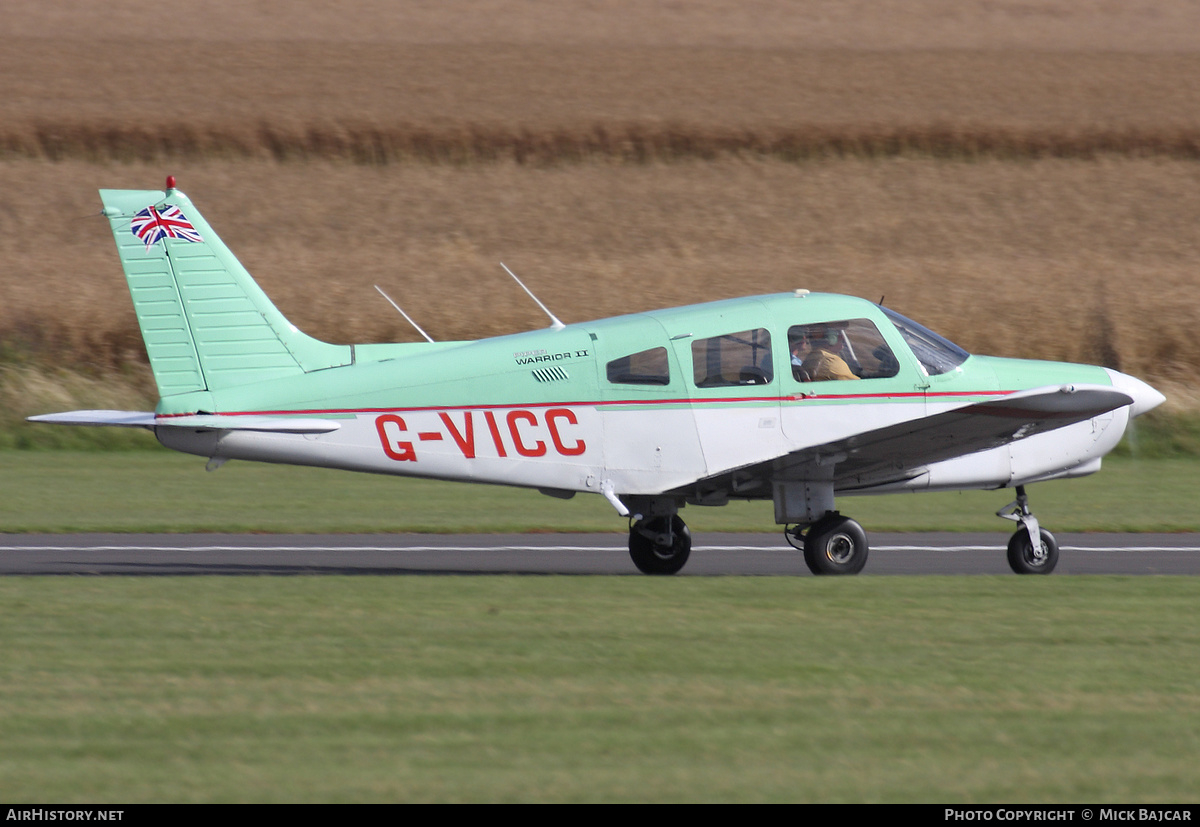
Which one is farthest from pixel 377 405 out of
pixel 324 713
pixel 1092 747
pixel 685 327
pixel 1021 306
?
pixel 1021 306

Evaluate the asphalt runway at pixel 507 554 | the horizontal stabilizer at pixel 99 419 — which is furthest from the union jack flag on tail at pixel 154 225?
the asphalt runway at pixel 507 554

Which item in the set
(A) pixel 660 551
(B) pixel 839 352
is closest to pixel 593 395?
(A) pixel 660 551

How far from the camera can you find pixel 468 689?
7359 millimetres

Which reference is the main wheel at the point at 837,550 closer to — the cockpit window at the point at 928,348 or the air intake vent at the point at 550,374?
the cockpit window at the point at 928,348

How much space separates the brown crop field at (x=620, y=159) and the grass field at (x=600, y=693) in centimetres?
1624

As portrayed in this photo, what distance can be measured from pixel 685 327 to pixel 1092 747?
5.63 meters

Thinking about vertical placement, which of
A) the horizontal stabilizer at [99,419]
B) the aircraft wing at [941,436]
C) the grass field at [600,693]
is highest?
the horizontal stabilizer at [99,419]

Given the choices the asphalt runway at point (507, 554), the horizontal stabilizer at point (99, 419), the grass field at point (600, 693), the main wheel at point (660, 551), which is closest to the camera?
the grass field at point (600, 693)

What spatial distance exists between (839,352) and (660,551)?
7.44 feet

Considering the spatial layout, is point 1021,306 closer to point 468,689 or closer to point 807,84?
point 807,84

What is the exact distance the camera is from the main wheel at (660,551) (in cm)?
1228

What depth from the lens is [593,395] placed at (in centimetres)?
1134

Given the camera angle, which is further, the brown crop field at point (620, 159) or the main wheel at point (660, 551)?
the brown crop field at point (620, 159)

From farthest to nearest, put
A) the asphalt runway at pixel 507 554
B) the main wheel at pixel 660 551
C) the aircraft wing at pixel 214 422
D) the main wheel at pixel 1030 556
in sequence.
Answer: the asphalt runway at pixel 507 554
the main wheel at pixel 660 551
the main wheel at pixel 1030 556
the aircraft wing at pixel 214 422
